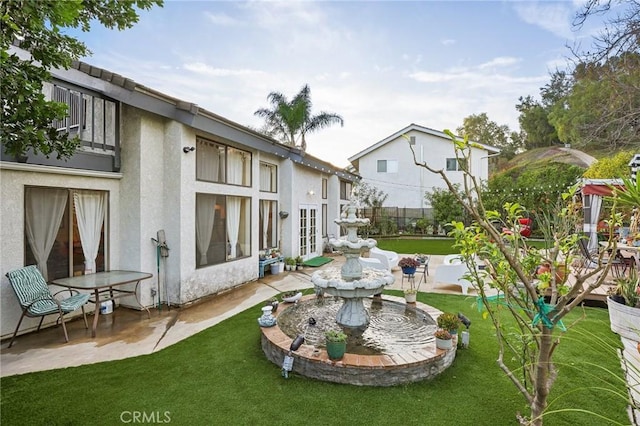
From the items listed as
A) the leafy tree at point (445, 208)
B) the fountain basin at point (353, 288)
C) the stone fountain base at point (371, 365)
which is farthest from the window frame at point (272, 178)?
the leafy tree at point (445, 208)

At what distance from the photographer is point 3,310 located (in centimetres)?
578

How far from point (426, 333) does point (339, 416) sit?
2.74 metres

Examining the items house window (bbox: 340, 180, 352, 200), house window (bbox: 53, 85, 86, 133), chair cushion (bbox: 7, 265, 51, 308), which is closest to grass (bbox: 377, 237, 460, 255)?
house window (bbox: 340, 180, 352, 200)

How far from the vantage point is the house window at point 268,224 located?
39.5 feet

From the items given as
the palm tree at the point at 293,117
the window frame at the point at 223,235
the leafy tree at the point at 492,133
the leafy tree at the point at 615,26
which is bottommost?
the window frame at the point at 223,235

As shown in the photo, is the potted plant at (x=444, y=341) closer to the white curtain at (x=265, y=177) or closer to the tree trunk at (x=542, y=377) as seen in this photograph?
the tree trunk at (x=542, y=377)

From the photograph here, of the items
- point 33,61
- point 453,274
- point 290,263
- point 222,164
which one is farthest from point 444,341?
point 290,263

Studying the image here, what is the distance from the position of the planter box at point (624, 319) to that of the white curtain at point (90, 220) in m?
10.5

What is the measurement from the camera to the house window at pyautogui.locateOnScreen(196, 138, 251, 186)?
342 inches

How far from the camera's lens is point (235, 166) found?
9.97 meters

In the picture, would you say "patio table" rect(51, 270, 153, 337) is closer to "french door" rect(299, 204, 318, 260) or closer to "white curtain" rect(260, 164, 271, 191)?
"white curtain" rect(260, 164, 271, 191)

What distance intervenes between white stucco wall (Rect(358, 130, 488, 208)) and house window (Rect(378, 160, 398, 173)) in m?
0.25

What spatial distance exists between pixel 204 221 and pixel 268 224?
12.6 ft

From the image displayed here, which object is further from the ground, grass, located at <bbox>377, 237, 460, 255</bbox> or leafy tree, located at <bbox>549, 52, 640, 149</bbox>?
leafy tree, located at <bbox>549, 52, 640, 149</bbox>
